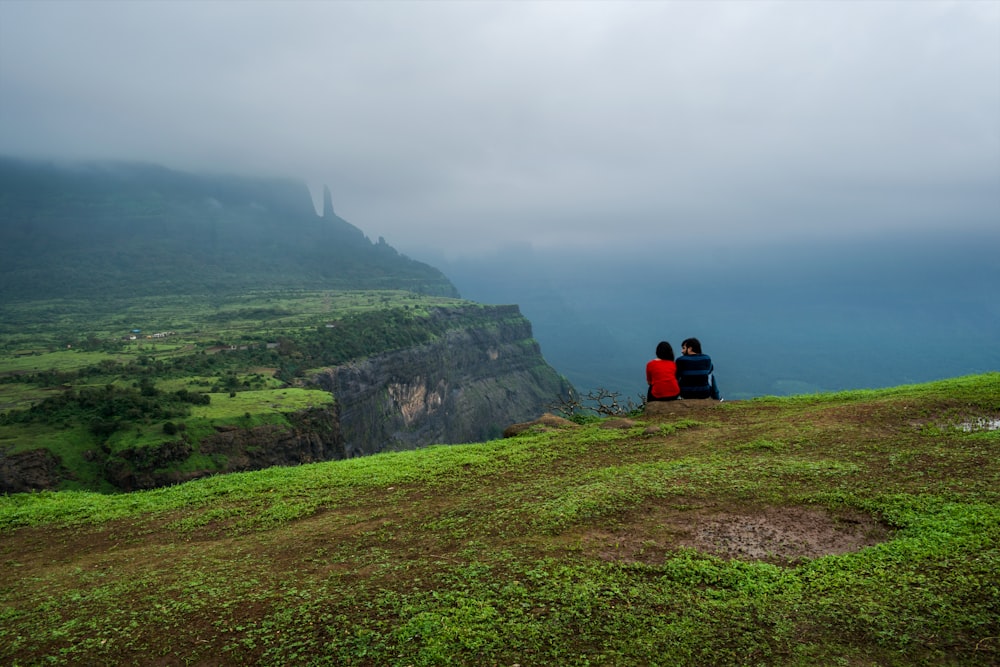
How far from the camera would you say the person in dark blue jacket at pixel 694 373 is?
16.8m

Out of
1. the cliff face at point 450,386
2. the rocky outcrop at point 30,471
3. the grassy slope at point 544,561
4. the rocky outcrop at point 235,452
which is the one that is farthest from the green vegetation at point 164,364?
the grassy slope at point 544,561

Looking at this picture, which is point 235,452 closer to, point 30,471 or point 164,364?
point 30,471

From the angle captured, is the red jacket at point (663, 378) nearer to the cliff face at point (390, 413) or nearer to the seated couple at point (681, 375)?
the seated couple at point (681, 375)

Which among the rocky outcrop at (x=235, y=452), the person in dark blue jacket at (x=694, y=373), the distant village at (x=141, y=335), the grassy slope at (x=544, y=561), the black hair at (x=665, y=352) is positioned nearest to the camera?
the grassy slope at (x=544, y=561)

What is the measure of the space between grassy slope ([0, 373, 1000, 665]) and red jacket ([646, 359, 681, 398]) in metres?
2.51

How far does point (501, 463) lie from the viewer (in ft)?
47.6

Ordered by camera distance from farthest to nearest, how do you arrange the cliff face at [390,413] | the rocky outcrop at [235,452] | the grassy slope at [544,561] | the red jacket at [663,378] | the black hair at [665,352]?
the cliff face at [390,413]
the rocky outcrop at [235,452]
the red jacket at [663,378]
the black hair at [665,352]
the grassy slope at [544,561]

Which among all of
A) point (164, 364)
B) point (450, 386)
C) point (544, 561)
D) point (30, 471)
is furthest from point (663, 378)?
point (450, 386)

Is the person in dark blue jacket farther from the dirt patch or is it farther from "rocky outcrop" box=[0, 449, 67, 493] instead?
"rocky outcrop" box=[0, 449, 67, 493]

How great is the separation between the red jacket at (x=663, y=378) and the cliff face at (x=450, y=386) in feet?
224

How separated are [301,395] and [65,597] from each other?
58703 mm

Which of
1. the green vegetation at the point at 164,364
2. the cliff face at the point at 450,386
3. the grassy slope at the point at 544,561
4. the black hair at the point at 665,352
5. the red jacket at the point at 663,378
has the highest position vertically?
the black hair at the point at 665,352

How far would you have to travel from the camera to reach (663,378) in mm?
17297

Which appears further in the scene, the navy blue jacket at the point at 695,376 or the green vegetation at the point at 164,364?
the green vegetation at the point at 164,364
